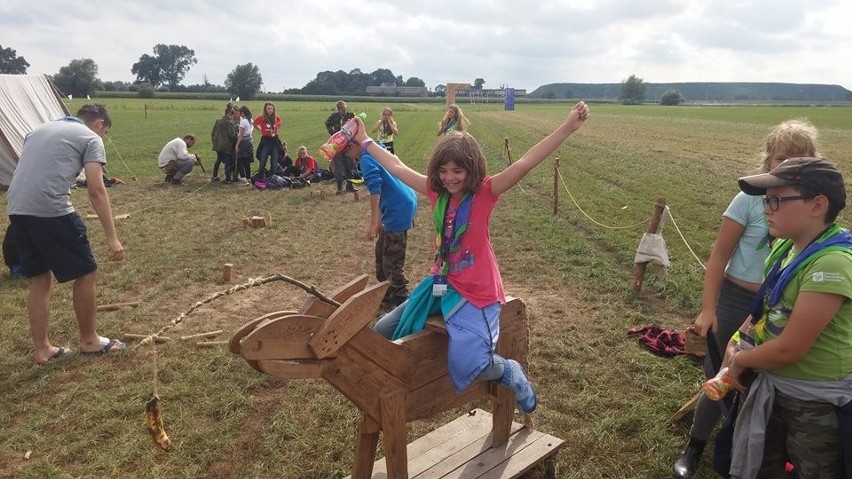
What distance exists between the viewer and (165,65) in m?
148

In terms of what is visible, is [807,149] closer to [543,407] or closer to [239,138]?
[543,407]

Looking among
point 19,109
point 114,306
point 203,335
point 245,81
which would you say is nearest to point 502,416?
point 203,335

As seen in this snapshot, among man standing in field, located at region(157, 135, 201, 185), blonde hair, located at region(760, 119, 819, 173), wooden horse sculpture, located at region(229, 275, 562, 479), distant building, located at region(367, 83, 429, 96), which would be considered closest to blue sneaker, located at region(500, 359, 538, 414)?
wooden horse sculpture, located at region(229, 275, 562, 479)

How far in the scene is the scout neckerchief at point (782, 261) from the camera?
7.59 feet

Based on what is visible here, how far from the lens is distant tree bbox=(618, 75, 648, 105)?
14662 cm

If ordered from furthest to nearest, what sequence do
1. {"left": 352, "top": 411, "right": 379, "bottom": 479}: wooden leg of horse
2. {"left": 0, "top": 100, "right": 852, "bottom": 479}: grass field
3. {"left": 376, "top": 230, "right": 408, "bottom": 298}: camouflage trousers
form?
{"left": 376, "top": 230, "right": 408, "bottom": 298}: camouflage trousers → {"left": 0, "top": 100, "right": 852, "bottom": 479}: grass field → {"left": 352, "top": 411, "right": 379, "bottom": 479}: wooden leg of horse

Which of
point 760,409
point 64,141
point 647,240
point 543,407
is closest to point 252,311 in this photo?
point 64,141

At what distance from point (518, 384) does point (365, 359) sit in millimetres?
925

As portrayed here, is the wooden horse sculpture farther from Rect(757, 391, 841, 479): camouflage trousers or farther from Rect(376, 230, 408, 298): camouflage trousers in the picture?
Rect(376, 230, 408, 298): camouflage trousers

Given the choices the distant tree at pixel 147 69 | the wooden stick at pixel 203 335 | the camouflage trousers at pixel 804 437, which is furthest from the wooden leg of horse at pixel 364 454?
the distant tree at pixel 147 69

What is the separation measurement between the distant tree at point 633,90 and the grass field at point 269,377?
146467 mm

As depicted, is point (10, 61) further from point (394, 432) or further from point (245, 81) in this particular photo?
point (394, 432)

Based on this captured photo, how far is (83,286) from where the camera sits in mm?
5039

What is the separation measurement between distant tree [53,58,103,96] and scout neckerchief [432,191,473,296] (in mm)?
92562
